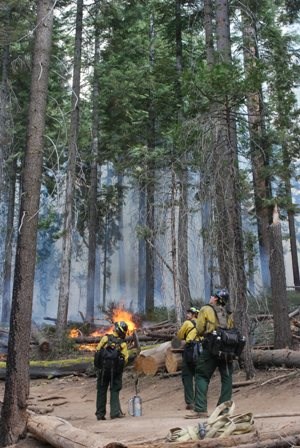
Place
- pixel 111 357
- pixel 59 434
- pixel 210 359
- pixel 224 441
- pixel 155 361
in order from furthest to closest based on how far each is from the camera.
Answer: pixel 155 361
pixel 111 357
pixel 210 359
pixel 59 434
pixel 224 441

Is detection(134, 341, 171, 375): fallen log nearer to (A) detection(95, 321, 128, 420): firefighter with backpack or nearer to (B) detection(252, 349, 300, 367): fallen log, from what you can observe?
(B) detection(252, 349, 300, 367): fallen log

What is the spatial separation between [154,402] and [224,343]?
3.99 meters

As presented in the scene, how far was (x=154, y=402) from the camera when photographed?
36.6 feet

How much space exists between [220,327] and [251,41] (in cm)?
994

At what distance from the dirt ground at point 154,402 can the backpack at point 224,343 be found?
1.04 metres

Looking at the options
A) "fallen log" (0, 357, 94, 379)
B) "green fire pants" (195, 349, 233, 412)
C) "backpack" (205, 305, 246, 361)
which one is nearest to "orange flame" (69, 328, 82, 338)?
"fallen log" (0, 357, 94, 379)

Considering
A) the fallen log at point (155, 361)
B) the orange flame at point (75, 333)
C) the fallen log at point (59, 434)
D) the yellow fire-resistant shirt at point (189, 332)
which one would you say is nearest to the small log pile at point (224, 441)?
the fallen log at point (59, 434)

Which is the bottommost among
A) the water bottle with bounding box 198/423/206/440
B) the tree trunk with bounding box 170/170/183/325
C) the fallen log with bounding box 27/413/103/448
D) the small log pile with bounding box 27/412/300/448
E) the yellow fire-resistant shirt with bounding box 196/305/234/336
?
the fallen log with bounding box 27/413/103/448

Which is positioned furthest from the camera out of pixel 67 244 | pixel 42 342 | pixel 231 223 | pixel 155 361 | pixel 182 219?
pixel 67 244

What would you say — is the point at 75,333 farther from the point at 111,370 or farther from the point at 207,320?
the point at 207,320

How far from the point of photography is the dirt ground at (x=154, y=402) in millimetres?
6984

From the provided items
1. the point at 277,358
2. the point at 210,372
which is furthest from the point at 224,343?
the point at 277,358

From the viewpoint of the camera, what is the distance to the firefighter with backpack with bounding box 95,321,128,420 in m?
9.60

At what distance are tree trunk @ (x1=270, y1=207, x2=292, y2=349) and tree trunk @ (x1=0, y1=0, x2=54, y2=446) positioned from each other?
22.2 ft
